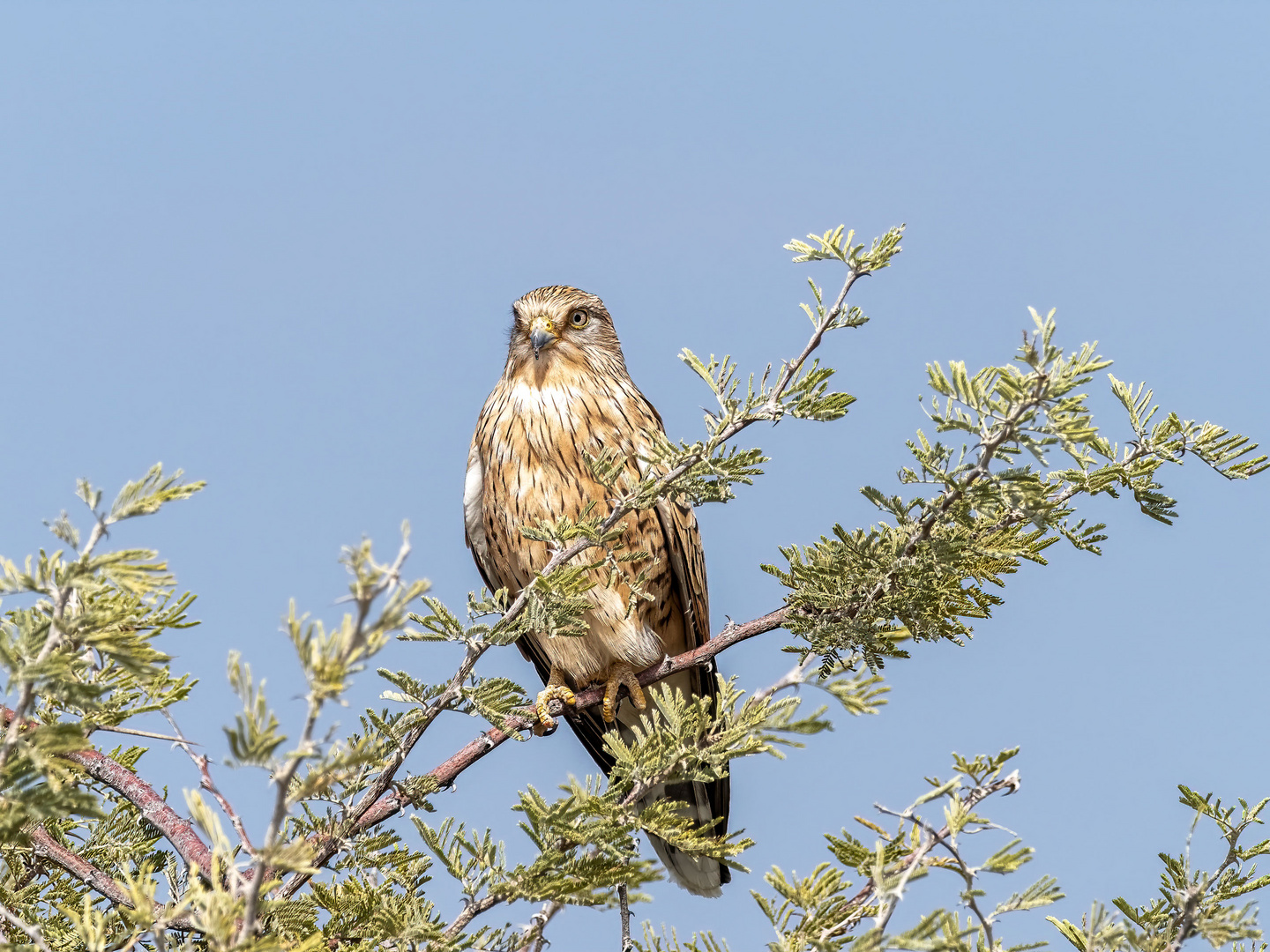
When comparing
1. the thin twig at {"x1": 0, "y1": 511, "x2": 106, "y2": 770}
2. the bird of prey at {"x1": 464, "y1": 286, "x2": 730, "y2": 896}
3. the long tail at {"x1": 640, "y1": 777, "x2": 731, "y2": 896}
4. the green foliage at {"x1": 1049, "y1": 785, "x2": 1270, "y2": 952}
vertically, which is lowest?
the green foliage at {"x1": 1049, "y1": 785, "x2": 1270, "y2": 952}

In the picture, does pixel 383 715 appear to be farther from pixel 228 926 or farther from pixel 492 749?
pixel 228 926

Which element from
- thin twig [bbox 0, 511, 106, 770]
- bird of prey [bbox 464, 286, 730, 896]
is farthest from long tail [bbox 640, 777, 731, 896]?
thin twig [bbox 0, 511, 106, 770]

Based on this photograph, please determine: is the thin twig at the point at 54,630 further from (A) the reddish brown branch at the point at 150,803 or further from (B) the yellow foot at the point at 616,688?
(B) the yellow foot at the point at 616,688

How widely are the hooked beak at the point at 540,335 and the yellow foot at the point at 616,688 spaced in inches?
49.6

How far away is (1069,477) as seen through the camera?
265 cm

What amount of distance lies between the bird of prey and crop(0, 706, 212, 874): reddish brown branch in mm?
1284

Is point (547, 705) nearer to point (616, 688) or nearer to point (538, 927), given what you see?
point (616, 688)

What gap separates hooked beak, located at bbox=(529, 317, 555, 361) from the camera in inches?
176

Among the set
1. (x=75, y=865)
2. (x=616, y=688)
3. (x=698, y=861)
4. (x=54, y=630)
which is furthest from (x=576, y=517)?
(x=54, y=630)

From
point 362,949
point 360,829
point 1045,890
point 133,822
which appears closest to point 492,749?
point 360,829

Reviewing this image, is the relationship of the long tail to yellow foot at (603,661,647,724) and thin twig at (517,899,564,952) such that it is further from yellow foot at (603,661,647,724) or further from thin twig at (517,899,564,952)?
thin twig at (517,899,564,952)

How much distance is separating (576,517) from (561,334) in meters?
1.00

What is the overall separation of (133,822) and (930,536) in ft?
6.56

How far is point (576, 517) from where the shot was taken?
13.0 ft
